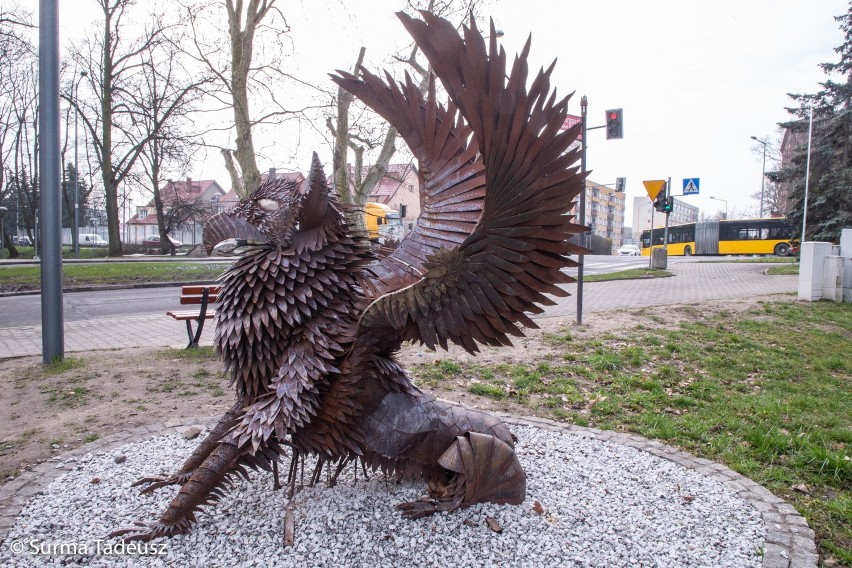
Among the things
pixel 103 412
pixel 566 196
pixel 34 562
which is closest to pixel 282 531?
pixel 34 562

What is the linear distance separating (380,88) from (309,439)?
71.8 inches

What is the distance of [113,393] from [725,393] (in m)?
6.34

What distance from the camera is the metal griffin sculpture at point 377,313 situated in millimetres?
2432

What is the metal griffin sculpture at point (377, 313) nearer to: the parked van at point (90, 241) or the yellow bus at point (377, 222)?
the yellow bus at point (377, 222)

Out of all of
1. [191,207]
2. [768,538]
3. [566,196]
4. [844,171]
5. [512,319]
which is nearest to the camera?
[566,196]

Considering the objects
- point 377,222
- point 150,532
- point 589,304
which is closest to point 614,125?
point 589,304

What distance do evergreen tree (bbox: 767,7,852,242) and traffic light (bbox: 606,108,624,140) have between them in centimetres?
1468

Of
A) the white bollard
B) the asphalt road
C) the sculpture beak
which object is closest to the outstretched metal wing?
the sculpture beak

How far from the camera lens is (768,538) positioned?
298 cm

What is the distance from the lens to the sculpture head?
113 inches

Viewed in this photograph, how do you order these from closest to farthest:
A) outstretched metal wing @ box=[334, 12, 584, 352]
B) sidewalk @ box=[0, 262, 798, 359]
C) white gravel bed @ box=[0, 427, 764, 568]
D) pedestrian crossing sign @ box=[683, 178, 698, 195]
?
1. outstretched metal wing @ box=[334, 12, 584, 352]
2. white gravel bed @ box=[0, 427, 764, 568]
3. sidewalk @ box=[0, 262, 798, 359]
4. pedestrian crossing sign @ box=[683, 178, 698, 195]

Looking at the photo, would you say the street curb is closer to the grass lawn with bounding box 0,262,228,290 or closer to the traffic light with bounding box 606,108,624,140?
the grass lawn with bounding box 0,262,228,290

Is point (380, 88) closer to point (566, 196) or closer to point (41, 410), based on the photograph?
point (566, 196)

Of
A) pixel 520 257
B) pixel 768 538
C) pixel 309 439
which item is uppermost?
pixel 520 257
